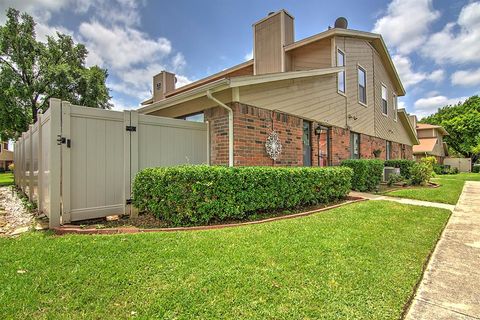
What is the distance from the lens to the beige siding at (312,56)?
33.5 ft

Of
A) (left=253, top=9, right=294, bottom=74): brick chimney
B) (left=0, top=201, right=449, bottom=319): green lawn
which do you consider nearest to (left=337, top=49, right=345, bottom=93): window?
(left=253, top=9, right=294, bottom=74): brick chimney

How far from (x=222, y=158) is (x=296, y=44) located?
6.24 m

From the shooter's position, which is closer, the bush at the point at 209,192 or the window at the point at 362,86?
the bush at the point at 209,192

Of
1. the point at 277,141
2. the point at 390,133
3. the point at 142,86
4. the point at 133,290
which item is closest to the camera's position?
the point at 133,290

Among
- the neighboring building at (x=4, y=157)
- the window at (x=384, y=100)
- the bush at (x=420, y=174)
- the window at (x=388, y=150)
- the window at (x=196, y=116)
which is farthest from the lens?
the neighboring building at (x=4, y=157)

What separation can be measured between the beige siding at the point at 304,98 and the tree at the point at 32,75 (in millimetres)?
16705

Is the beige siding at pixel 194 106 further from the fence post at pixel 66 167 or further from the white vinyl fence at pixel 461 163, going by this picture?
the white vinyl fence at pixel 461 163

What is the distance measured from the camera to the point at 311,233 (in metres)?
3.96

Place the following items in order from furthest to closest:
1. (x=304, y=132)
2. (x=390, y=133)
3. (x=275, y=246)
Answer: (x=390, y=133), (x=304, y=132), (x=275, y=246)

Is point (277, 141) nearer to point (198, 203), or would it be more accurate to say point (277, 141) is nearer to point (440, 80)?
point (198, 203)

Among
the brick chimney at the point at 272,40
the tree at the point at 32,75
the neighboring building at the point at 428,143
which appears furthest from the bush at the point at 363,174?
the neighboring building at the point at 428,143

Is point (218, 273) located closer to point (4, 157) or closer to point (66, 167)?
point (66, 167)

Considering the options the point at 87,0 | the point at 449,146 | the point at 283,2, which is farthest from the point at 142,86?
the point at 449,146

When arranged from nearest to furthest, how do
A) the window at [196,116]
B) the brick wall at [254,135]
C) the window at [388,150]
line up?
the brick wall at [254,135] < the window at [196,116] < the window at [388,150]
